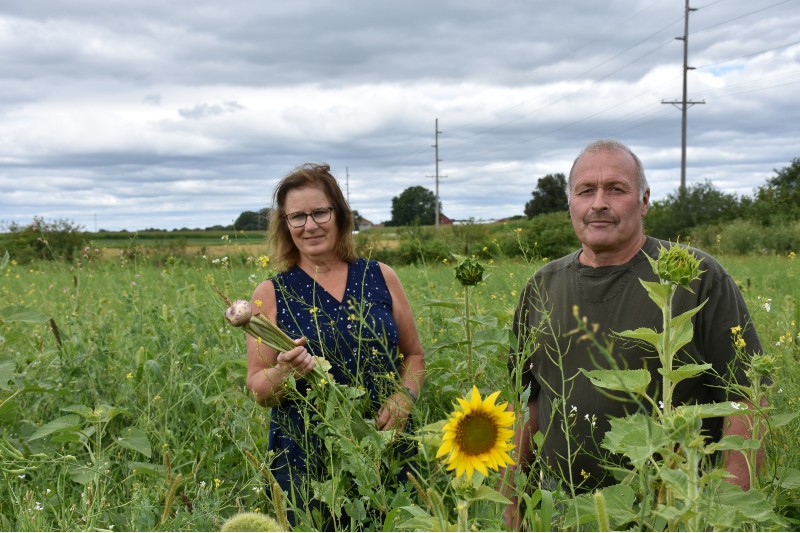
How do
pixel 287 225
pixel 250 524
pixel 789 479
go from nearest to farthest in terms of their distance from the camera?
pixel 250 524, pixel 789 479, pixel 287 225

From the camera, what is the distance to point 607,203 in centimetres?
278

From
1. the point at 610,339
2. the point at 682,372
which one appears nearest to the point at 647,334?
the point at 682,372

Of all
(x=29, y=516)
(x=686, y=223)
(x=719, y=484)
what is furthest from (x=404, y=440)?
(x=686, y=223)

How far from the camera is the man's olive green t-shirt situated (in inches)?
97.9

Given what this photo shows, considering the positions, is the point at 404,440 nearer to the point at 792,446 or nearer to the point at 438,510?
the point at 792,446

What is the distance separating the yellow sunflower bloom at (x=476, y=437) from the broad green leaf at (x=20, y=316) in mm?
2257

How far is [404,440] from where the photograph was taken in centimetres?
235

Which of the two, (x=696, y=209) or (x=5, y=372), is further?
(x=696, y=209)

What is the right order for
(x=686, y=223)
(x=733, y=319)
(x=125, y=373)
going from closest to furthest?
1. (x=733, y=319)
2. (x=125, y=373)
3. (x=686, y=223)

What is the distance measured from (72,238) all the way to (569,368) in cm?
1653

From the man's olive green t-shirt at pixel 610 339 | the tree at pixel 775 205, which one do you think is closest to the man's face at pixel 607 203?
the man's olive green t-shirt at pixel 610 339

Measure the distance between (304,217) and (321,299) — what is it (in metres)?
0.37

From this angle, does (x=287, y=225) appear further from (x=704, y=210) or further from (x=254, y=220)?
(x=704, y=210)

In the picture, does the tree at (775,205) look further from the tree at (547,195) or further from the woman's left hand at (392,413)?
the woman's left hand at (392,413)
